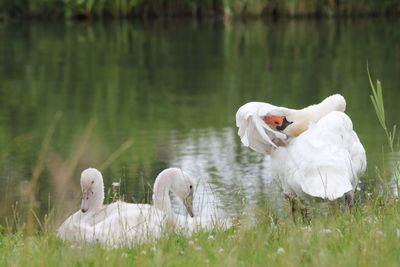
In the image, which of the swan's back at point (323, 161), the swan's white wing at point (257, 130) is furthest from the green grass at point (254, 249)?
the swan's white wing at point (257, 130)

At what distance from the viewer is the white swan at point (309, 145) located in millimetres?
7449

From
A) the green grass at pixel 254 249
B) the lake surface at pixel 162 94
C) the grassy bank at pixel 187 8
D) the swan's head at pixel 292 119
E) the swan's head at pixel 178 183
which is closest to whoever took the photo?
the green grass at pixel 254 249

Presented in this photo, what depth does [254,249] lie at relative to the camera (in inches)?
211

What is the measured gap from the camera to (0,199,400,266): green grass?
4980mm

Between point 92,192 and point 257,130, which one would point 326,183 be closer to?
point 257,130

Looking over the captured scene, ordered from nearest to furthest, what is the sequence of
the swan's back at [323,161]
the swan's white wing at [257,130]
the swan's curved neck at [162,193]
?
the swan's back at [323,161] < the swan's curved neck at [162,193] < the swan's white wing at [257,130]

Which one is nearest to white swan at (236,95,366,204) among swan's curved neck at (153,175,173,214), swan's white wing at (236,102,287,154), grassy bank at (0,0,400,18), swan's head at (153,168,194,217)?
swan's white wing at (236,102,287,154)

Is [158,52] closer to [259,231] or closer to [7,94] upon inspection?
[7,94]

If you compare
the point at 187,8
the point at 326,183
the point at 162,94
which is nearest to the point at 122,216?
the point at 326,183

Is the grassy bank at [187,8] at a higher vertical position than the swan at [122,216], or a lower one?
lower

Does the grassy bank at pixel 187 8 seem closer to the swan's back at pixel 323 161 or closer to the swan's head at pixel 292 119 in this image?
the swan's head at pixel 292 119

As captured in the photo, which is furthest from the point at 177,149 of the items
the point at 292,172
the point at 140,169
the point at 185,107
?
the point at 292,172

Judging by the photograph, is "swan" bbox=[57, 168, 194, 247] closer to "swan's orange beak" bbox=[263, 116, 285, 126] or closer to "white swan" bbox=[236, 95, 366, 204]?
"white swan" bbox=[236, 95, 366, 204]

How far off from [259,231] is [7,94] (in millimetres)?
13998
